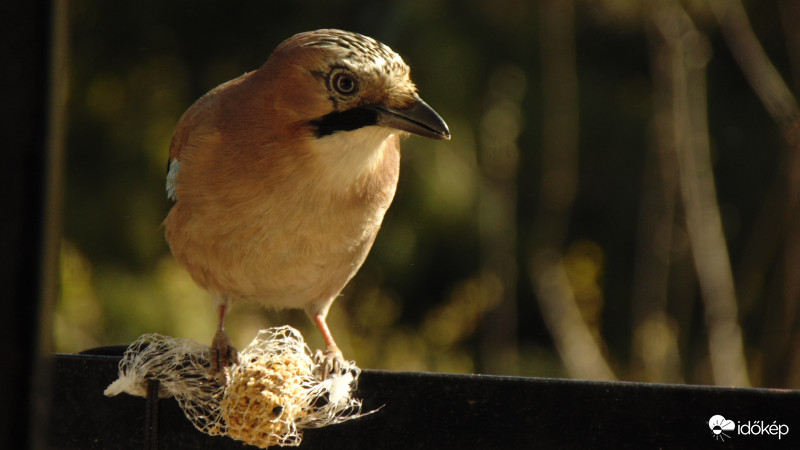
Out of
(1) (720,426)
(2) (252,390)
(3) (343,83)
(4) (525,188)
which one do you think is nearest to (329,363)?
(2) (252,390)

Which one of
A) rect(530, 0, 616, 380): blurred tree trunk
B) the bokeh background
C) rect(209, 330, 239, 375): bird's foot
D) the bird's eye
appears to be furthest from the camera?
rect(530, 0, 616, 380): blurred tree trunk

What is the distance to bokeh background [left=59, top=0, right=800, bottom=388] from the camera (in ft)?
16.7

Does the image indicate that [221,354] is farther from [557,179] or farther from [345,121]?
[557,179]

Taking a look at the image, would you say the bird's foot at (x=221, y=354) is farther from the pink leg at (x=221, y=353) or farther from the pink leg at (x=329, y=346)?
the pink leg at (x=329, y=346)

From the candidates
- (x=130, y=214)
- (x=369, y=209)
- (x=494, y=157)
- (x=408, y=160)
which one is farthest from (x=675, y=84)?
(x=130, y=214)

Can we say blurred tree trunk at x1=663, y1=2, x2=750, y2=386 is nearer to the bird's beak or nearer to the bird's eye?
the bird's beak

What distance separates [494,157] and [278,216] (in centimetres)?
290

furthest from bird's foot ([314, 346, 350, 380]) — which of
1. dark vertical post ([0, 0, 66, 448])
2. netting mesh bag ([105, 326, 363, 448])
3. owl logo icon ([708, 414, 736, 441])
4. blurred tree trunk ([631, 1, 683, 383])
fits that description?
blurred tree trunk ([631, 1, 683, 383])

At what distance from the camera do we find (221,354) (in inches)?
101

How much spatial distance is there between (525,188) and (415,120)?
11.8 ft

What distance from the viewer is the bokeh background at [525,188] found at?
5098 millimetres

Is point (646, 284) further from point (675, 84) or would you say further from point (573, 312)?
point (675, 84)

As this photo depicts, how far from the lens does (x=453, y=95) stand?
5.65m

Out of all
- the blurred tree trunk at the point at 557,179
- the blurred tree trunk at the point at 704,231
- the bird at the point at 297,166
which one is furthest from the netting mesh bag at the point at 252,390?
the blurred tree trunk at the point at 557,179
